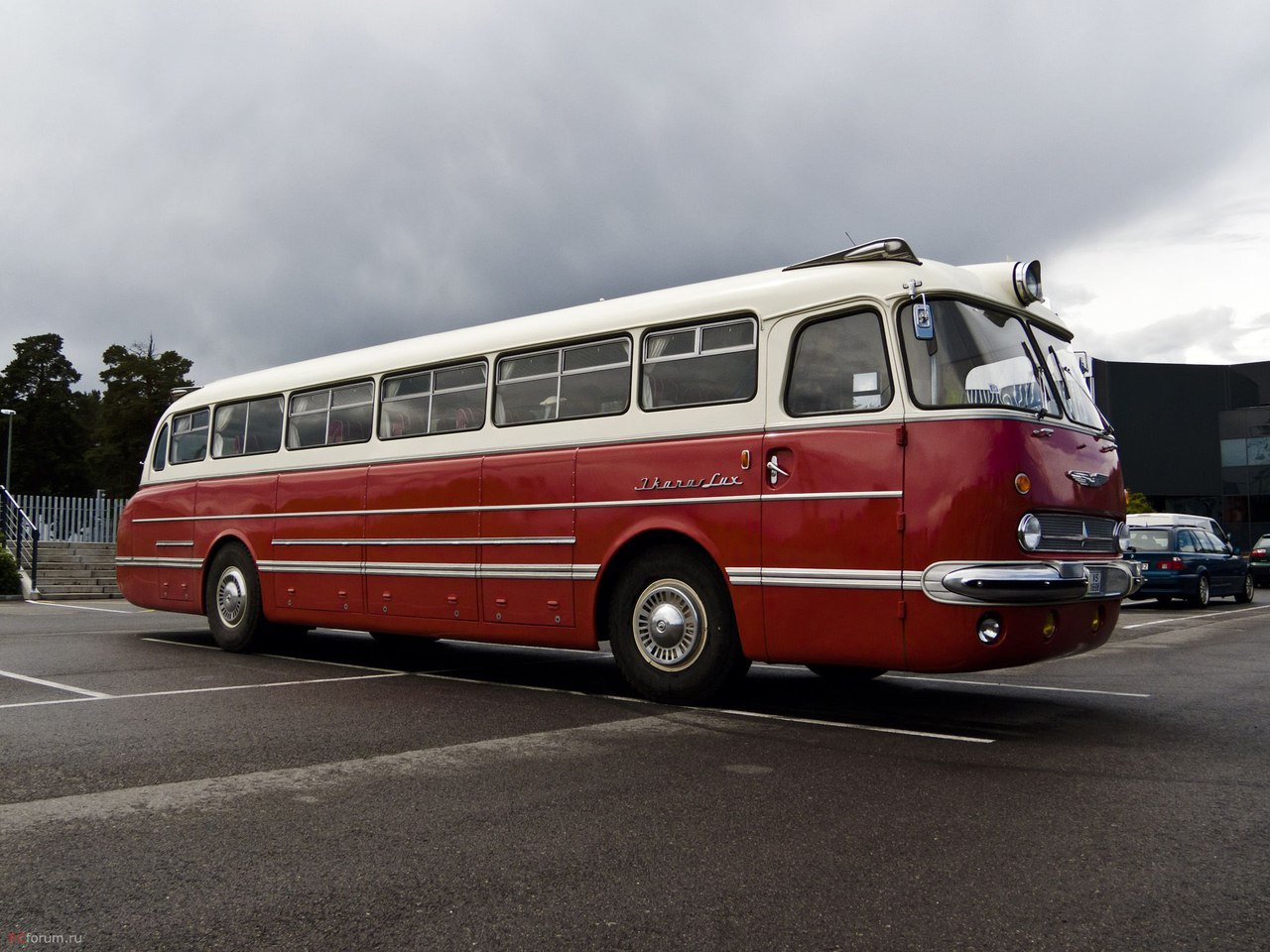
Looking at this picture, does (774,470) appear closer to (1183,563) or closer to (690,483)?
(690,483)

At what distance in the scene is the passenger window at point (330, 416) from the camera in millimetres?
10312

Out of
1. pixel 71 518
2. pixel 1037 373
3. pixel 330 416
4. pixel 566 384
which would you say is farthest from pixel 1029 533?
pixel 71 518

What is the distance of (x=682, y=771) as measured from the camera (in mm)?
5348

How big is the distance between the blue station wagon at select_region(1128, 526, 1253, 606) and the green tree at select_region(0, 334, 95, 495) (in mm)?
65750

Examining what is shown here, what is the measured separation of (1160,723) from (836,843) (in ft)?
12.5

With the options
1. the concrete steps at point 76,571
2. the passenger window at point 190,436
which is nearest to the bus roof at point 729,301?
the passenger window at point 190,436

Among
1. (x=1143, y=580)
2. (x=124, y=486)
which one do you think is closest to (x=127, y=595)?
(x=1143, y=580)

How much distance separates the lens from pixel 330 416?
10688mm

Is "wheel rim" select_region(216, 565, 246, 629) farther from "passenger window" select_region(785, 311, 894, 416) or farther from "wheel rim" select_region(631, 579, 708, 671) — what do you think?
"passenger window" select_region(785, 311, 894, 416)

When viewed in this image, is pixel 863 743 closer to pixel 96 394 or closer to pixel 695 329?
pixel 695 329

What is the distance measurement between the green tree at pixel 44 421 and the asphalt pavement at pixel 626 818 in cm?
6808

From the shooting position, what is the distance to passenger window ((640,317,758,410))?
7371mm

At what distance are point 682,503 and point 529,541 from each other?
1596 mm

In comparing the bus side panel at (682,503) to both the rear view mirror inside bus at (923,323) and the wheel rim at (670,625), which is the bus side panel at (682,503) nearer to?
the wheel rim at (670,625)
